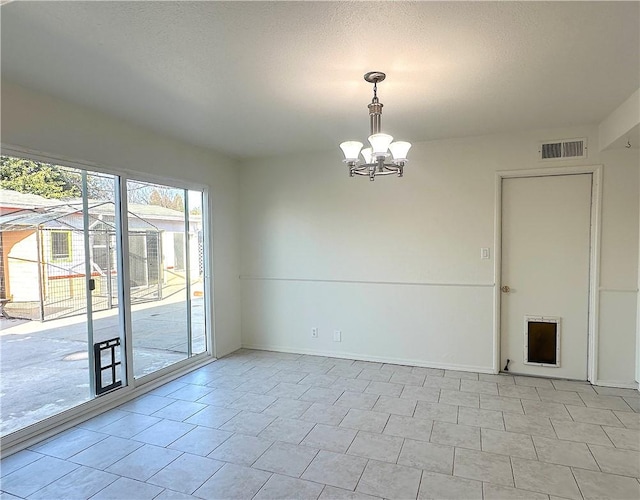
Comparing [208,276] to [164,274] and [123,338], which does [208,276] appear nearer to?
[164,274]

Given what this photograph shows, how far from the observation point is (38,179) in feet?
9.07

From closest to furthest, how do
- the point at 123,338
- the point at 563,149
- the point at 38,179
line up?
the point at 38,179 → the point at 123,338 → the point at 563,149

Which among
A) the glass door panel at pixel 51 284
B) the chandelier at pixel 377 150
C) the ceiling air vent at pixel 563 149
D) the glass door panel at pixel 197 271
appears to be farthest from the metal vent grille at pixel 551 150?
the glass door panel at pixel 51 284

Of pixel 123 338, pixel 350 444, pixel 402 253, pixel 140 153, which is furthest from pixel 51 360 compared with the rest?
pixel 402 253

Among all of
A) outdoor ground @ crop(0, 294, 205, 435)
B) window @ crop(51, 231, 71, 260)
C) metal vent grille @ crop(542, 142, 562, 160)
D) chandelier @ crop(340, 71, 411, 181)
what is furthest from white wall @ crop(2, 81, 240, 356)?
metal vent grille @ crop(542, 142, 562, 160)

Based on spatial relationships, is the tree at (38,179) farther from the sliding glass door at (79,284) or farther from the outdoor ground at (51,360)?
the outdoor ground at (51,360)

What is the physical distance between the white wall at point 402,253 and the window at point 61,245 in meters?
2.24

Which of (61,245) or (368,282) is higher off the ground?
(61,245)

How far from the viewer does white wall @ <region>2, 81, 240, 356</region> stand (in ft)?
8.59

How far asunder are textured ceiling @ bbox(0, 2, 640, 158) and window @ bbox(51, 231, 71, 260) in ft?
3.33

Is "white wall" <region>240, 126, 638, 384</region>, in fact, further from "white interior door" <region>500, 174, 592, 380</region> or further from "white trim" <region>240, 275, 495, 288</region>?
"white interior door" <region>500, 174, 592, 380</region>

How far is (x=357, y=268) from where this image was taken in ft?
14.4

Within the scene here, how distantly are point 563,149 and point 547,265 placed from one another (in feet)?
3.70

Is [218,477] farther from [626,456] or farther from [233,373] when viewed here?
[626,456]
